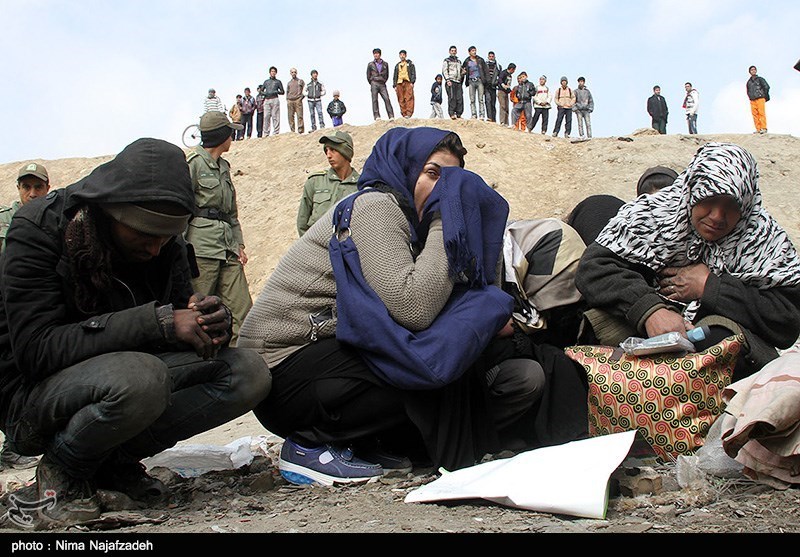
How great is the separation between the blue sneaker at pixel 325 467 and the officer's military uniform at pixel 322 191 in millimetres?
4949

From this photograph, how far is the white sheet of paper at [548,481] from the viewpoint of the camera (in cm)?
222

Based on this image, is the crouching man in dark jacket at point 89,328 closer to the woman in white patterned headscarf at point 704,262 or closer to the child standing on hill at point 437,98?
the woman in white patterned headscarf at point 704,262

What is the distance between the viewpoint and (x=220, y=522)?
2.34 meters

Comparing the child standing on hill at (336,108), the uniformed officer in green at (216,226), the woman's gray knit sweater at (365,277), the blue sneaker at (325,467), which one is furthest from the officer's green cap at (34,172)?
the child standing on hill at (336,108)

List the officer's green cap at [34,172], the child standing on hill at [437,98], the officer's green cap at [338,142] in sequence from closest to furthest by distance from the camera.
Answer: the officer's green cap at [34,172] → the officer's green cap at [338,142] → the child standing on hill at [437,98]

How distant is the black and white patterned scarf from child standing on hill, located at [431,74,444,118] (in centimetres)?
1629

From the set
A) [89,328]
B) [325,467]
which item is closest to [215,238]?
[325,467]

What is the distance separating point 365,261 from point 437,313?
0.31m

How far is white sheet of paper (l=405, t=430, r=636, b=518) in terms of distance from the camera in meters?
2.22

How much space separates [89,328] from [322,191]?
543 centimetres

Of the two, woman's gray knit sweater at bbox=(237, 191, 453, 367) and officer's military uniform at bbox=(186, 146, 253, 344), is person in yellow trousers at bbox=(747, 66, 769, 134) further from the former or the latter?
woman's gray knit sweater at bbox=(237, 191, 453, 367)

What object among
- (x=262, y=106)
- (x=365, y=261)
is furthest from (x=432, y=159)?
(x=262, y=106)

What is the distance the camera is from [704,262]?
3260 mm

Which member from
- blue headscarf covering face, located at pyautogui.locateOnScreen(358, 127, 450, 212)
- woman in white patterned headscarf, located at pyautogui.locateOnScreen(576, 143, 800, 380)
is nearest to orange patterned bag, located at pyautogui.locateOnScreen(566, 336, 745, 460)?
woman in white patterned headscarf, located at pyautogui.locateOnScreen(576, 143, 800, 380)
